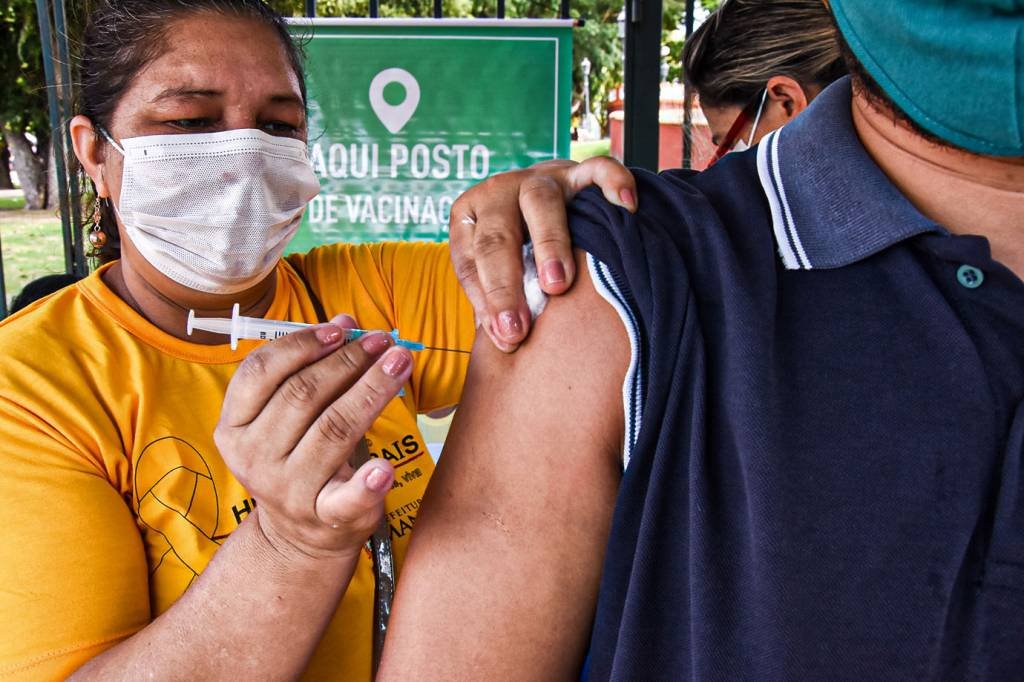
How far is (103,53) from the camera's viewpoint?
180 centimetres

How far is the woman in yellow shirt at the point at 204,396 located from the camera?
109cm

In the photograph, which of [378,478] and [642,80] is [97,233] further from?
[642,80]

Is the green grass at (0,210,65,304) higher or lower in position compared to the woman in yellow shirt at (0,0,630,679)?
lower

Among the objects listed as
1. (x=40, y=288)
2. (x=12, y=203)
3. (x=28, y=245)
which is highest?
(x=40, y=288)

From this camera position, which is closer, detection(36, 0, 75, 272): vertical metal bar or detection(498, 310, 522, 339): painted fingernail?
detection(498, 310, 522, 339): painted fingernail

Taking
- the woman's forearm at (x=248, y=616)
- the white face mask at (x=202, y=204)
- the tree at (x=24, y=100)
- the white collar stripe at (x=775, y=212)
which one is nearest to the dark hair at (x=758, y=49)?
the white face mask at (x=202, y=204)

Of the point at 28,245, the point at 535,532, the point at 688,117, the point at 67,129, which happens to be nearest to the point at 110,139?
the point at 67,129

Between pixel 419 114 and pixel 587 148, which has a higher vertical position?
pixel 419 114

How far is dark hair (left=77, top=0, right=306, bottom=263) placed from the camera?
173 cm

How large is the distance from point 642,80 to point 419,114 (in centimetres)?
96

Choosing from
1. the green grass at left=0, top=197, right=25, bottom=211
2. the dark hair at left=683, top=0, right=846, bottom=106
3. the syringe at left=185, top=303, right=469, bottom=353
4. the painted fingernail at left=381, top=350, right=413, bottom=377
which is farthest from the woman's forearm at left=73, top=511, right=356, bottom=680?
the green grass at left=0, top=197, right=25, bottom=211

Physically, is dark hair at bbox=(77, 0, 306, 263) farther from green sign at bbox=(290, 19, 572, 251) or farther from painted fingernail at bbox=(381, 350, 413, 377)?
green sign at bbox=(290, 19, 572, 251)

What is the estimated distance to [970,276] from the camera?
31.3 inches

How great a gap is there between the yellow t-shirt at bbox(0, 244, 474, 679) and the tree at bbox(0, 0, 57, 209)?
4178mm
